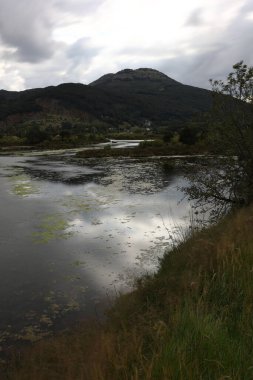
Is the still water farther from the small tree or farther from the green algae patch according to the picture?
the small tree

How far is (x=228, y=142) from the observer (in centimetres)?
1397

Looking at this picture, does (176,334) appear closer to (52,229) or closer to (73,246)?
(73,246)

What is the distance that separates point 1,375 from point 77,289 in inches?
150

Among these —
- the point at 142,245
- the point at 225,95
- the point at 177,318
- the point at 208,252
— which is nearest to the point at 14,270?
the point at 142,245

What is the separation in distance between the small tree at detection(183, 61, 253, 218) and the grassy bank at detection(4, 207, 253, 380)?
183 inches

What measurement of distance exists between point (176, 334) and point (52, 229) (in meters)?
11.8

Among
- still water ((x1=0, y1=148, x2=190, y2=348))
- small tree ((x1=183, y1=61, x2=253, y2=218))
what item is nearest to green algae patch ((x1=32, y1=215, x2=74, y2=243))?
still water ((x1=0, y1=148, x2=190, y2=348))

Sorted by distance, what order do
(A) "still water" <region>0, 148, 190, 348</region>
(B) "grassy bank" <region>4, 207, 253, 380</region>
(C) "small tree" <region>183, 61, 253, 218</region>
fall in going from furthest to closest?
(C) "small tree" <region>183, 61, 253, 218</region> < (A) "still water" <region>0, 148, 190, 348</region> < (B) "grassy bank" <region>4, 207, 253, 380</region>

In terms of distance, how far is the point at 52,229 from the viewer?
15.8 m

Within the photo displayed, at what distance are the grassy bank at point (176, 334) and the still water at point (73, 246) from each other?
4.71 ft

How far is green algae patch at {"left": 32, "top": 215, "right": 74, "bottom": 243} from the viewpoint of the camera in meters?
14.6

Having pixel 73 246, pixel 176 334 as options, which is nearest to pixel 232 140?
pixel 73 246

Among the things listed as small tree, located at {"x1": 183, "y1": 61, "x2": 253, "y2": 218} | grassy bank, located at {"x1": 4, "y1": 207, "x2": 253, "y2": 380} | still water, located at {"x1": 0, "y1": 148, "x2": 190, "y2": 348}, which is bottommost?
still water, located at {"x1": 0, "y1": 148, "x2": 190, "y2": 348}

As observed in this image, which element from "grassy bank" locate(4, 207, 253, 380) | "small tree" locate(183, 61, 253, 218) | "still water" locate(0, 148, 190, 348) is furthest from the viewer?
"small tree" locate(183, 61, 253, 218)
